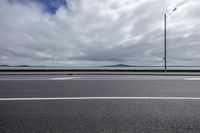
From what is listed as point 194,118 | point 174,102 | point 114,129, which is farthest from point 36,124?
point 174,102

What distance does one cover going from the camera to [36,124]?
3055 mm

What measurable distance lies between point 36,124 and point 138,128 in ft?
7.80

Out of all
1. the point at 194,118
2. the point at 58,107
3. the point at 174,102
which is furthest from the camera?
the point at 174,102

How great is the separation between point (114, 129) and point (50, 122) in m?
1.56

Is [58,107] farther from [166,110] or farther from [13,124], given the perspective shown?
[166,110]

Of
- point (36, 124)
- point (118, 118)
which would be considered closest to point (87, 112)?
point (118, 118)

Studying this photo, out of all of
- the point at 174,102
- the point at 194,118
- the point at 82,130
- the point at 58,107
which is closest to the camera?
the point at 82,130

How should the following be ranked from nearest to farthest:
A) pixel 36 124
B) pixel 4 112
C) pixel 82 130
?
pixel 82 130, pixel 36 124, pixel 4 112

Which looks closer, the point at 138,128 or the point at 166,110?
the point at 138,128

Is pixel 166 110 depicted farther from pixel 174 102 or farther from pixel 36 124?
pixel 36 124

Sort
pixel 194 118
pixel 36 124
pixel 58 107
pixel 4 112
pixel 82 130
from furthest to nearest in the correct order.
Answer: pixel 58 107 → pixel 4 112 → pixel 194 118 → pixel 36 124 → pixel 82 130

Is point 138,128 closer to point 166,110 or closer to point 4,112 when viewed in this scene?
point 166,110

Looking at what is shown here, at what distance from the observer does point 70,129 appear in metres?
2.84

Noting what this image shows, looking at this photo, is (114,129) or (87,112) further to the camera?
(87,112)
